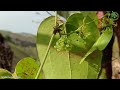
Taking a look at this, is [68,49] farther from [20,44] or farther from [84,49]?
[20,44]

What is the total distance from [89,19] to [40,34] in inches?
3.8

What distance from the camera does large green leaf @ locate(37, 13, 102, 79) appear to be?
55 cm

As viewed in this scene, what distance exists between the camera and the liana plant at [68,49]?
0.54 metres

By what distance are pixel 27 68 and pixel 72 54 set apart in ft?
0.30

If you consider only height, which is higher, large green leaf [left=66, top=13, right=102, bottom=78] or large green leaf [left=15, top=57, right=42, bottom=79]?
large green leaf [left=66, top=13, right=102, bottom=78]

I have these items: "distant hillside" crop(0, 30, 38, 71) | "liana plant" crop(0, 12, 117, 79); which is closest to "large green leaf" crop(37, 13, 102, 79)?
"liana plant" crop(0, 12, 117, 79)

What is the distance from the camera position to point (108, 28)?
0.54m

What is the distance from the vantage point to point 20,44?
960mm

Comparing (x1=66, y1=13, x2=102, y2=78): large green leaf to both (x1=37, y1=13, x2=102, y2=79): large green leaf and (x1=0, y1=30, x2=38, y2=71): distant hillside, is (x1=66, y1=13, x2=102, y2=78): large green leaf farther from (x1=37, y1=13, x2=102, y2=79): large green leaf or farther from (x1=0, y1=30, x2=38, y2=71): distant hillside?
(x1=0, y1=30, x2=38, y2=71): distant hillside

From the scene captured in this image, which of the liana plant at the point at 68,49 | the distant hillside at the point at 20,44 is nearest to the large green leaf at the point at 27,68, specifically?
the liana plant at the point at 68,49

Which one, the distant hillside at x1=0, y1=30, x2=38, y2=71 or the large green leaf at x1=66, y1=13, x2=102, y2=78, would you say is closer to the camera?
the large green leaf at x1=66, y1=13, x2=102, y2=78

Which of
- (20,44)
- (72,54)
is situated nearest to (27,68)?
(72,54)

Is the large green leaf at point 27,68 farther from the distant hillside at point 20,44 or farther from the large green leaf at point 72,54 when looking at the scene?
the distant hillside at point 20,44
